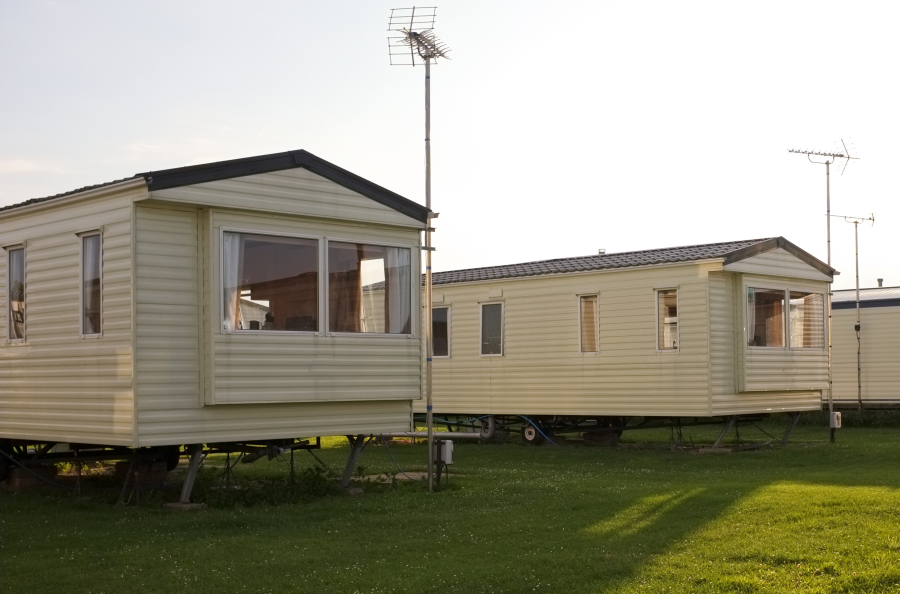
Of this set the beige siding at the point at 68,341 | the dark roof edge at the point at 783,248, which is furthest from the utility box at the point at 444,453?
the dark roof edge at the point at 783,248

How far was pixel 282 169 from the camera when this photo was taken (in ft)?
37.3

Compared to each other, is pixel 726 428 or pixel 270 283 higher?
pixel 270 283

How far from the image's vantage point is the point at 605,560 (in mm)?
8047

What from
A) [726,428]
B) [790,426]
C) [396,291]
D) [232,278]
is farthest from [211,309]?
[790,426]

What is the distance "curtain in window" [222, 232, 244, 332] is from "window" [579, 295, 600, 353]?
8.88 meters

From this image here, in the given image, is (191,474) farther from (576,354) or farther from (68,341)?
(576,354)

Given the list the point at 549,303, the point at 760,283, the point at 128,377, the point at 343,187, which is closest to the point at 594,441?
the point at 549,303

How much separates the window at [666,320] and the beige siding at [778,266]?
1124mm

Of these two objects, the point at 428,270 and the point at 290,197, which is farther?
the point at 428,270

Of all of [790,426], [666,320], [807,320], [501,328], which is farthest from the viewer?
[501,328]

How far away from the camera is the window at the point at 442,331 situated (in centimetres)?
2066

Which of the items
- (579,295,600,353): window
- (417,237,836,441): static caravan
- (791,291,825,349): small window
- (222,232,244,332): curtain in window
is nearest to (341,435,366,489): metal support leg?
(222,232,244,332): curtain in window

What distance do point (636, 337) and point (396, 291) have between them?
6.68 m

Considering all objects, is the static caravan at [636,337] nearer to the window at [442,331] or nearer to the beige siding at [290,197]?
the window at [442,331]
